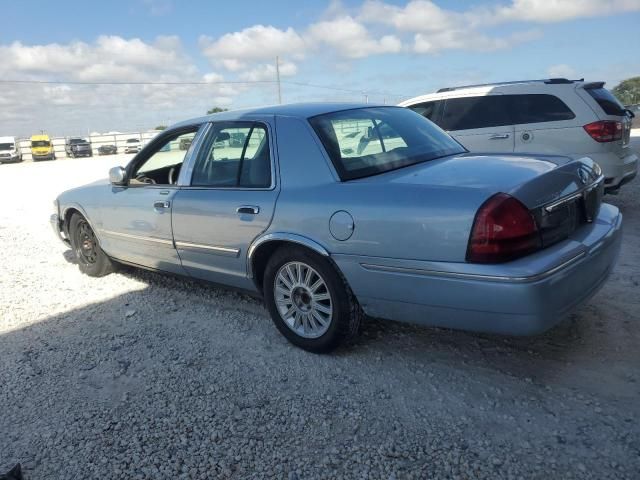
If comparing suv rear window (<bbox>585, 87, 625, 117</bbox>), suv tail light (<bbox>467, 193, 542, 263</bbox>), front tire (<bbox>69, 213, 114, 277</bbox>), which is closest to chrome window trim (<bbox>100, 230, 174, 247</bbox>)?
front tire (<bbox>69, 213, 114, 277</bbox>)

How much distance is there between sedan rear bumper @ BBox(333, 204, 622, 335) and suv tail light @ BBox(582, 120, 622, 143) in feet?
12.6

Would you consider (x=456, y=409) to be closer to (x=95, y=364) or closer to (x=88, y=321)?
(x=95, y=364)

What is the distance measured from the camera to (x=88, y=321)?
4.43 m

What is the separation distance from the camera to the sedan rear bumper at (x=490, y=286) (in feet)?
8.45

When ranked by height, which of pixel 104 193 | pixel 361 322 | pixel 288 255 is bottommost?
pixel 361 322

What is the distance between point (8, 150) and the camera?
4078 centimetres

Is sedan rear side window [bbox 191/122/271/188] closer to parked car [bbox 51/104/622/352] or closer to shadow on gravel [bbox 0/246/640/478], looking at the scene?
parked car [bbox 51/104/622/352]

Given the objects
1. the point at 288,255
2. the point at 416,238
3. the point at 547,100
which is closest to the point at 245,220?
the point at 288,255

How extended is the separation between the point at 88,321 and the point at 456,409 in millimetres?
3102

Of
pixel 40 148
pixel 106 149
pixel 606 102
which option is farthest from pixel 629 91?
pixel 40 148

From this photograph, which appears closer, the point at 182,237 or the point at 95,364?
the point at 95,364

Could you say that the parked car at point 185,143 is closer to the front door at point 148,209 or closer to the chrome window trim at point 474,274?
the front door at point 148,209

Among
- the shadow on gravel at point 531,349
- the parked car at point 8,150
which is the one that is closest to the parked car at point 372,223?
the shadow on gravel at point 531,349

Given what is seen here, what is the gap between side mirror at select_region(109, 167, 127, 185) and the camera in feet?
15.7
